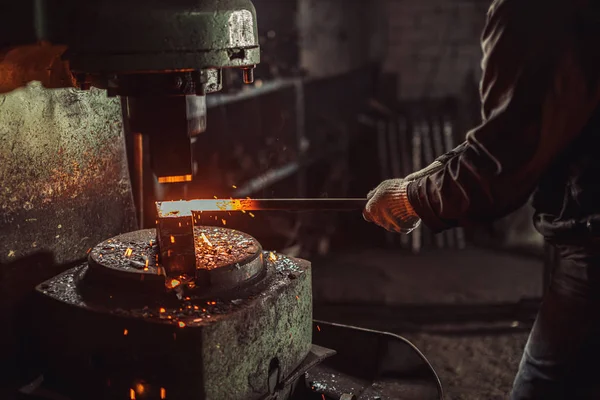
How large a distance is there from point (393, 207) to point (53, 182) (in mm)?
990

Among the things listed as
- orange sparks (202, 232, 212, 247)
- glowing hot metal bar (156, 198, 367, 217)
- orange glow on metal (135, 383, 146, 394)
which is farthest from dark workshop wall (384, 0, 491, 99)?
orange glow on metal (135, 383, 146, 394)

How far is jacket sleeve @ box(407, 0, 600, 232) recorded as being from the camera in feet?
4.72

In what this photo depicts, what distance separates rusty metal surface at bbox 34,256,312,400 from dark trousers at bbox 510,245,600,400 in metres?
0.67

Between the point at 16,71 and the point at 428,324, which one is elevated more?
the point at 16,71

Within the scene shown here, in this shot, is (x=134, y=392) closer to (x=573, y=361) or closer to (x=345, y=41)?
(x=573, y=361)

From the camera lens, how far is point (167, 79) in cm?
138

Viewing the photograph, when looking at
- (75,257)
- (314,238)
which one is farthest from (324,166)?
(75,257)

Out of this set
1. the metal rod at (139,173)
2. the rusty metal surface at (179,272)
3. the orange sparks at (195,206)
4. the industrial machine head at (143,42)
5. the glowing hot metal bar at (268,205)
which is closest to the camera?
the industrial machine head at (143,42)

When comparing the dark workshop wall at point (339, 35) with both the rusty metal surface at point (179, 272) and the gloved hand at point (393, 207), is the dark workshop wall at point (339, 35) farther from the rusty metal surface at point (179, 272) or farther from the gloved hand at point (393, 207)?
the rusty metal surface at point (179, 272)

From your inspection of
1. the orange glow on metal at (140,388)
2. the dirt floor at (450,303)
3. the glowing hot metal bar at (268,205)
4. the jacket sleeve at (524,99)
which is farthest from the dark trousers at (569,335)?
the dirt floor at (450,303)

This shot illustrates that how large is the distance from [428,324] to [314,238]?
1.68m

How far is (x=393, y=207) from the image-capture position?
187 cm

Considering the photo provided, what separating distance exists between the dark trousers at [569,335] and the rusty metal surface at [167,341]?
673 millimetres

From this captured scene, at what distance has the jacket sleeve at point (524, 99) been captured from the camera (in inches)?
56.7
